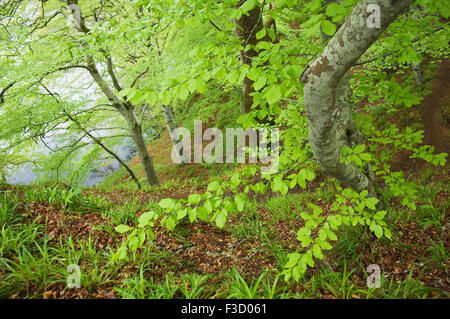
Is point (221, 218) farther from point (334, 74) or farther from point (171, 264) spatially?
point (171, 264)

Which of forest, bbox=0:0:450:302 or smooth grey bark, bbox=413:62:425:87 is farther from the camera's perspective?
smooth grey bark, bbox=413:62:425:87

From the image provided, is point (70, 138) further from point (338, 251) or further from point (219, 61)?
point (338, 251)

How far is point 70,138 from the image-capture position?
759 centimetres

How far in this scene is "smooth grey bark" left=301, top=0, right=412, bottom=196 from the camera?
1467 millimetres

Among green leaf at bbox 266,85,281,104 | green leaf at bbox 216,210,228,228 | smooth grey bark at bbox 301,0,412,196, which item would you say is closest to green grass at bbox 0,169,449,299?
green leaf at bbox 216,210,228,228

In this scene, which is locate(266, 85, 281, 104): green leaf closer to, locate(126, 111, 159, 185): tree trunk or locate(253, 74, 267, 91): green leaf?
locate(253, 74, 267, 91): green leaf

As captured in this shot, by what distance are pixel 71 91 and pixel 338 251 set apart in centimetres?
784

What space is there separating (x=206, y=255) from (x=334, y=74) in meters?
3.01

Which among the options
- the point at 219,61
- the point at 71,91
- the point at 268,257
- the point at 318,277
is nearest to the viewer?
the point at 219,61

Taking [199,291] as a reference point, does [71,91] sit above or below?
above

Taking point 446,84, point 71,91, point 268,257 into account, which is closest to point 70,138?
point 71,91

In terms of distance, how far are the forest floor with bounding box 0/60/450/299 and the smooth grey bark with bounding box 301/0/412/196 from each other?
4.31 ft

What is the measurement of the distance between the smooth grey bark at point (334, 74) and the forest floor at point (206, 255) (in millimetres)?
1315

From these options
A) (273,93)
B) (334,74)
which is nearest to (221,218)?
(273,93)
